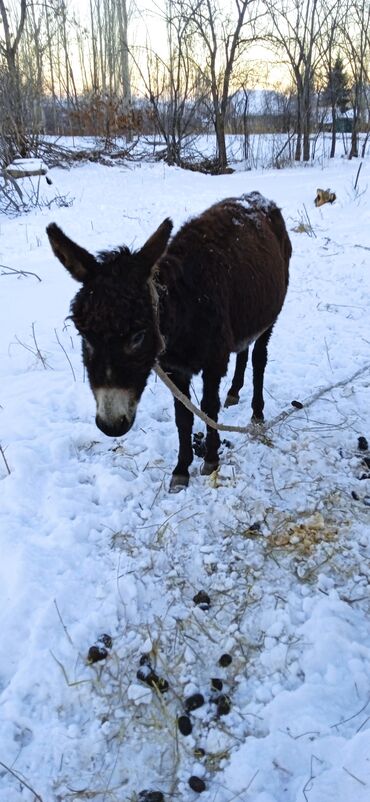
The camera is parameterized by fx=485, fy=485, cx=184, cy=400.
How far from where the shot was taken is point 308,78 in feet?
60.7

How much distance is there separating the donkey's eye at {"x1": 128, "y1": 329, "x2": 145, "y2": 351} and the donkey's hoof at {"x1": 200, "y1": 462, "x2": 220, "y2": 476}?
141 cm

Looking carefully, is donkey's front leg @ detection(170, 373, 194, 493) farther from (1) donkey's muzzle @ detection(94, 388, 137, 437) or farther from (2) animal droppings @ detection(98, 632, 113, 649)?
(2) animal droppings @ detection(98, 632, 113, 649)

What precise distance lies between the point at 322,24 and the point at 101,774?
23744 mm

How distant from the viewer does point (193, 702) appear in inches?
78.6

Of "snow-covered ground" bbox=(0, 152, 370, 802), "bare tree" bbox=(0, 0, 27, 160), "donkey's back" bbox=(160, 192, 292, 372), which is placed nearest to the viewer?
"snow-covered ground" bbox=(0, 152, 370, 802)

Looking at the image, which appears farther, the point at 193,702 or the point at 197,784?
the point at 193,702

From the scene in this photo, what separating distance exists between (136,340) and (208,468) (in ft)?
4.71

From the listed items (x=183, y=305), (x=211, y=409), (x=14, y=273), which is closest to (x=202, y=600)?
(x=211, y=409)

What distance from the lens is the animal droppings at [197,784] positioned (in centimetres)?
172

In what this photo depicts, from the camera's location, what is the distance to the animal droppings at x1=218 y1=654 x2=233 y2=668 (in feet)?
7.04

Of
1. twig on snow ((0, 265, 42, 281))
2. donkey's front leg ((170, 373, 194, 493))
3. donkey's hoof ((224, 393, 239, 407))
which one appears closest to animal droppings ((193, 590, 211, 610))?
donkey's front leg ((170, 373, 194, 493))

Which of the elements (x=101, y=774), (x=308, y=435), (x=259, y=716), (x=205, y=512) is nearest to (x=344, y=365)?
(x=308, y=435)

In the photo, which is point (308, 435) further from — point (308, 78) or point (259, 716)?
point (308, 78)

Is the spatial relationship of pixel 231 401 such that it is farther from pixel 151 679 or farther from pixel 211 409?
pixel 151 679
